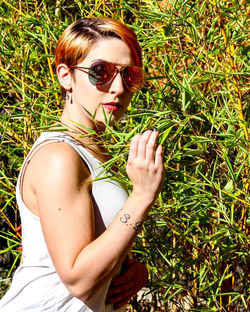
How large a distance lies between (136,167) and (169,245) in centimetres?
116

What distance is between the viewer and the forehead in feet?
5.27

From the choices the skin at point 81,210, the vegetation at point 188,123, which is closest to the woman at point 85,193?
the skin at point 81,210

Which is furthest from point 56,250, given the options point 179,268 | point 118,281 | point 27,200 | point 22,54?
point 22,54

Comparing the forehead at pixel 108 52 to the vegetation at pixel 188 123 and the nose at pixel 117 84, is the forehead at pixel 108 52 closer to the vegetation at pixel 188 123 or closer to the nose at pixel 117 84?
the nose at pixel 117 84

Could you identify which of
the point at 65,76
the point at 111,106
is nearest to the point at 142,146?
the point at 111,106

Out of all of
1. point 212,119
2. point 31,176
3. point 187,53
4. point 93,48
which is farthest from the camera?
point 187,53

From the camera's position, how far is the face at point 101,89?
1.60 metres

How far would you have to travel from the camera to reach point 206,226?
2.43m

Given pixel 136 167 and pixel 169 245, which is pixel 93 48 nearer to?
pixel 136 167

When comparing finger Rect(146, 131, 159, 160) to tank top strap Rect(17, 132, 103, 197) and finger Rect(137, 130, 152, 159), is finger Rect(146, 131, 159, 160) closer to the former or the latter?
finger Rect(137, 130, 152, 159)

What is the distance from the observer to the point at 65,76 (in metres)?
1.66

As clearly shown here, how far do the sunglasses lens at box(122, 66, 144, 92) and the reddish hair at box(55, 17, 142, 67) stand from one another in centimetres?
3

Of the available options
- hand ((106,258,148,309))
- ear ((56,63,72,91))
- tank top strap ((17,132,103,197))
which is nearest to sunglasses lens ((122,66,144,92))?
ear ((56,63,72,91))

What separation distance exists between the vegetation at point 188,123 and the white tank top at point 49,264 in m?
0.20
